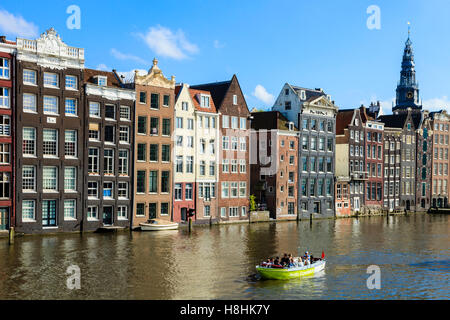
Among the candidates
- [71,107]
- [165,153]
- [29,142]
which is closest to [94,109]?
[71,107]

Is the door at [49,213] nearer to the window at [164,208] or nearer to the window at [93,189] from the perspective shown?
the window at [93,189]

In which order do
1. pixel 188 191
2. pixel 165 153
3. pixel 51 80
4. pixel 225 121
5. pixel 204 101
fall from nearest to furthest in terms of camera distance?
pixel 51 80, pixel 165 153, pixel 188 191, pixel 204 101, pixel 225 121

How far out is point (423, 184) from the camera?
493 feet

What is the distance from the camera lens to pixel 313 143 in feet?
384

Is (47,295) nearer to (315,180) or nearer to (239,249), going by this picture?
(239,249)

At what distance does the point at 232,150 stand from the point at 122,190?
22.9 meters

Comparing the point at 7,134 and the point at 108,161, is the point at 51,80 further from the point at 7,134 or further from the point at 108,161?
the point at 108,161

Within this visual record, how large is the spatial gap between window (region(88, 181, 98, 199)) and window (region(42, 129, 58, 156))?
649 centimetres

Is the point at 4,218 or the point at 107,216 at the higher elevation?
the point at 4,218

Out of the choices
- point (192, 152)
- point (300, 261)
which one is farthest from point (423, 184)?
point (300, 261)

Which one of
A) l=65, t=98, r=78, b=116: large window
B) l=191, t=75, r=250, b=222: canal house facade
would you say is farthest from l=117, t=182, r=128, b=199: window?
l=191, t=75, r=250, b=222: canal house facade

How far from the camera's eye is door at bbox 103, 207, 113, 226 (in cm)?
8362

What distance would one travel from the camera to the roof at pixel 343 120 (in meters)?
127

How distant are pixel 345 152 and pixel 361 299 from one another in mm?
82327
